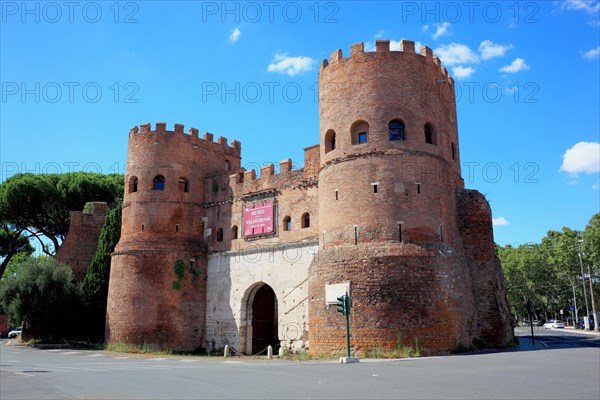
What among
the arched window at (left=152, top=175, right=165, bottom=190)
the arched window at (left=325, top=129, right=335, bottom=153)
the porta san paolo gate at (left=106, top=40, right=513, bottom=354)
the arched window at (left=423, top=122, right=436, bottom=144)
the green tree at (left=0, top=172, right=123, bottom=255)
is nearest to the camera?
the porta san paolo gate at (left=106, top=40, right=513, bottom=354)

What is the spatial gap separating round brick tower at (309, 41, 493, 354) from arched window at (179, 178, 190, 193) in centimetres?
1015

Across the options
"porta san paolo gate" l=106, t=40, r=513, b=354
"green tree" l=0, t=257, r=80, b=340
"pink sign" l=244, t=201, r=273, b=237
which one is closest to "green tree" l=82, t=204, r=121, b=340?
"green tree" l=0, t=257, r=80, b=340

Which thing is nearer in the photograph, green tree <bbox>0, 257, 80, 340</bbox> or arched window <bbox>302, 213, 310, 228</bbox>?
arched window <bbox>302, 213, 310, 228</bbox>

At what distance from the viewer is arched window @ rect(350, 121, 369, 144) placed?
2284cm

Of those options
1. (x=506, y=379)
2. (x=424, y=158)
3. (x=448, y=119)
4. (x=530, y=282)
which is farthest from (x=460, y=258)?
(x=530, y=282)

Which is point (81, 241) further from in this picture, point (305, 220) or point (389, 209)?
point (389, 209)

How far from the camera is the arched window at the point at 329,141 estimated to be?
78.8ft

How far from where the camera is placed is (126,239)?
30.0 metres

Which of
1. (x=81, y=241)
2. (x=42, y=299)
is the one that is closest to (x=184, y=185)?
(x=81, y=241)

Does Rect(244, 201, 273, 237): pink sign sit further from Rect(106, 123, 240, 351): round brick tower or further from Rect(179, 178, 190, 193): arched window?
Rect(179, 178, 190, 193): arched window

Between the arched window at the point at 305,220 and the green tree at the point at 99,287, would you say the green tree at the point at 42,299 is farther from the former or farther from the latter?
the arched window at the point at 305,220

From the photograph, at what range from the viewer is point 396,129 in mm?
22719

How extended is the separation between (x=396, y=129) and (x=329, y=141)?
3.19 metres

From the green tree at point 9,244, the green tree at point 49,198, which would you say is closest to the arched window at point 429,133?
the green tree at point 49,198
